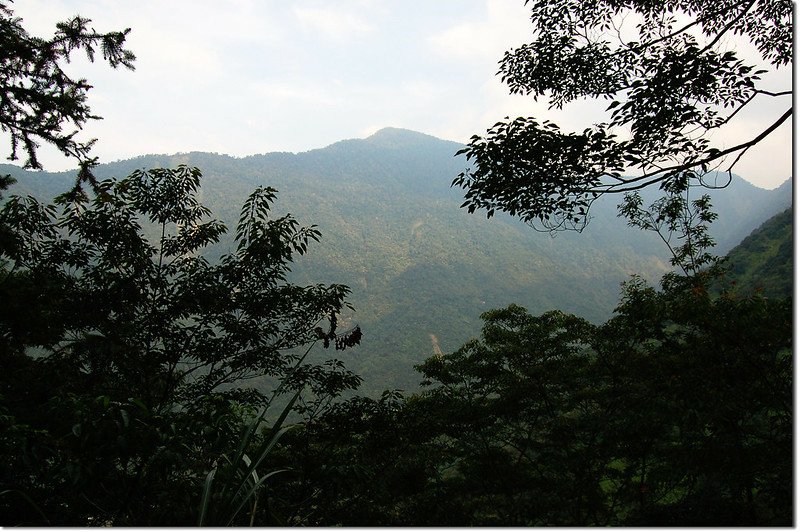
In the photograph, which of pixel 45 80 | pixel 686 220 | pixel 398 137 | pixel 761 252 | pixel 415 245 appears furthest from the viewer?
pixel 398 137

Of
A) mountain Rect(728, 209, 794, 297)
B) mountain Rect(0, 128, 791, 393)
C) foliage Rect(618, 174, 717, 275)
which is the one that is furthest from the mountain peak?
foliage Rect(618, 174, 717, 275)

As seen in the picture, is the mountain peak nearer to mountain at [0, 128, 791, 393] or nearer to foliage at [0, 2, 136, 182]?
mountain at [0, 128, 791, 393]

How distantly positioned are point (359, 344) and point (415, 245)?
203ft

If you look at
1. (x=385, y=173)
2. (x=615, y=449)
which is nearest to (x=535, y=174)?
(x=615, y=449)

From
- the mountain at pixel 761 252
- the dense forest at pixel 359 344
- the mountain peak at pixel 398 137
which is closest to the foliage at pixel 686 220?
the dense forest at pixel 359 344

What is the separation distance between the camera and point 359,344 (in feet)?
10.4

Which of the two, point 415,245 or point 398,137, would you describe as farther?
point 398,137

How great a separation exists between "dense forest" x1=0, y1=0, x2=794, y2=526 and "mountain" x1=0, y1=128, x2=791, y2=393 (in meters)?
29.8

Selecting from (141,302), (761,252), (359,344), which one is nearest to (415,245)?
(761,252)

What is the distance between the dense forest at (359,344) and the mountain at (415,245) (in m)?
29.8

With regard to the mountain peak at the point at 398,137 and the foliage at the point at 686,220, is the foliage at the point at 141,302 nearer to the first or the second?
the foliage at the point at 686,220

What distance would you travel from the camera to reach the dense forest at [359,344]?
189 centimetres

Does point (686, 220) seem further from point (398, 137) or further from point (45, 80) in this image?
point (398, 137)

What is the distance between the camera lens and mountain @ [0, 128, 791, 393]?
156ft
